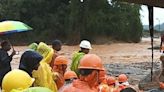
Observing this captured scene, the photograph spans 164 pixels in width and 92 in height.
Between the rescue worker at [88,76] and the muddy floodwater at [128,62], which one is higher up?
the rescue worker at [88,76]

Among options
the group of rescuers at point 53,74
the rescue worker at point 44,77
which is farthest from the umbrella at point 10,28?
the rescue worker at point 44,77

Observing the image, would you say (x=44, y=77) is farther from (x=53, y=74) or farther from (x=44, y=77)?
(x=53, y=74)

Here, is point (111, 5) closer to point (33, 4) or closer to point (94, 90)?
point (33, 4)

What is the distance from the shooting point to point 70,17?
4212cm

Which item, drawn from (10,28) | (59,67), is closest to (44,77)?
(59,67)

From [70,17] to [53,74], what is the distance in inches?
1402

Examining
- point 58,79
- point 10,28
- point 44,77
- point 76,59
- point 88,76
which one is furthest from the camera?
point 10,28

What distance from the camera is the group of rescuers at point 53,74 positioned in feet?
14.2

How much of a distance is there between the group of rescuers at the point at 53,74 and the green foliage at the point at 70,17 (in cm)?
3422

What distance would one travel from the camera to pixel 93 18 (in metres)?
43.1

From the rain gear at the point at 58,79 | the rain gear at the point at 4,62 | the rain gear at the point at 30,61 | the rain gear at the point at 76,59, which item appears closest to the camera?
the rain gear at the point at 30,61

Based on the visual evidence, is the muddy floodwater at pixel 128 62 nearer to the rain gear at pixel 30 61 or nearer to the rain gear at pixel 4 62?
the rain gear at pixel 4 62

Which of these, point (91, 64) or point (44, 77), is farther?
point (44, 77)

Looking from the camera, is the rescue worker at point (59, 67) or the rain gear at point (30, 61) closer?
the rain gear at point (30, 61)
